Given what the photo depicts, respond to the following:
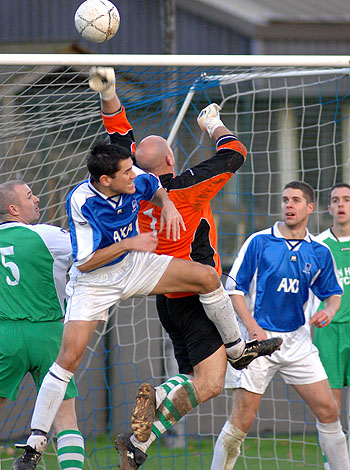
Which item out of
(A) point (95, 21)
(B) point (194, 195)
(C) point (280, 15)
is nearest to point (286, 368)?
(B) point (194, 195)

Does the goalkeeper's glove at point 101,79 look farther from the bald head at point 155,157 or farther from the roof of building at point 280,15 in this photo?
the roof of building at point 280,15

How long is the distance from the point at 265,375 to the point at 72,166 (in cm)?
376

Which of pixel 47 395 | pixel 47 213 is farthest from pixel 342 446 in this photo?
pixel 47 213

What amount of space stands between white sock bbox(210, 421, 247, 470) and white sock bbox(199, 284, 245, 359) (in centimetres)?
106

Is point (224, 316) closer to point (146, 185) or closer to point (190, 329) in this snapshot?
point (190, 329)

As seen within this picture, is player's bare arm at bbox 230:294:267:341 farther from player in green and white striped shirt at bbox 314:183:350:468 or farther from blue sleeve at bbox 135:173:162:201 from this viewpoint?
blue sleeve at bbox 135:173:162:201

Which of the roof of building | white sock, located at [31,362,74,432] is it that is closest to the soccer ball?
white sock, located at [31,362,74,432]

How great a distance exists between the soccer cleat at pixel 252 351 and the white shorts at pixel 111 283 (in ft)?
2.49

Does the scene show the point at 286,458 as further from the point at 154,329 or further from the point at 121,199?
the point at 121,199

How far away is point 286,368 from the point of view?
19.2ft

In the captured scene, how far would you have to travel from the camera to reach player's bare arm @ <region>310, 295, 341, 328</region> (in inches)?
217

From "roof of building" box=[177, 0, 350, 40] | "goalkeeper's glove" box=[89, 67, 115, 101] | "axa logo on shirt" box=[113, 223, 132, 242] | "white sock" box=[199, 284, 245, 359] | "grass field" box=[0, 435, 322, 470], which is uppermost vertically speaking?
"roof of building" box=[177, 0, 350, 40]

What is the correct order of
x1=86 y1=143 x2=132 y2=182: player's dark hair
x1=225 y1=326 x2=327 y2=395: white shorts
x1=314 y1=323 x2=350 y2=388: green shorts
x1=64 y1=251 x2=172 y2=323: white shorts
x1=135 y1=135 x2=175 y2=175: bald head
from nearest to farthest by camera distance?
x1=86 y1=143 x2=132 y2=182: player's dark hair
x1=64 y1=251 x2=172 y2=323: white shorts
x1=135 y1=135 x2=175 y2=175: bald head
x1=225 y1=326 x2=327 y2=395: white shorts
x1=314 y1=323 x2=350 y2=388: green shorts

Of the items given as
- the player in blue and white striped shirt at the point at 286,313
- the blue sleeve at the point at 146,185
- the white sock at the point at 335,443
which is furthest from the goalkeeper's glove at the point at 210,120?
the white sock at the point at 335,443
